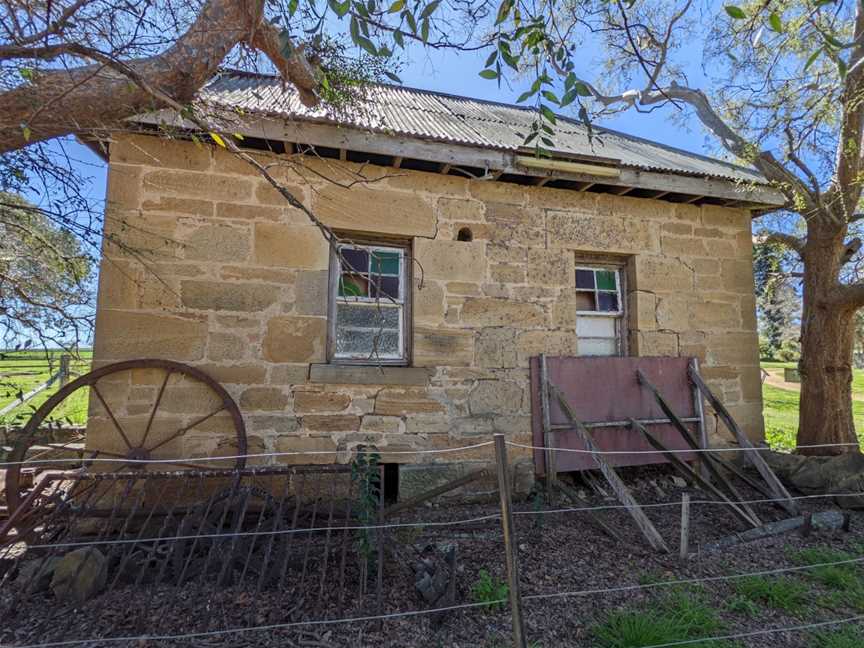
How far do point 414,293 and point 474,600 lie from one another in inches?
105

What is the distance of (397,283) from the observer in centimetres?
461

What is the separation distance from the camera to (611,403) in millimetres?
4844

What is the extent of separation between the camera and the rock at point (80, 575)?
264 centimetres

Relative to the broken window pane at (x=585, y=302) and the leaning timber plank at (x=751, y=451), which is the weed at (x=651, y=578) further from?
the broken window pane at (x=585, y=302)

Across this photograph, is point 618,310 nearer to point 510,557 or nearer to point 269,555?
point 510,557

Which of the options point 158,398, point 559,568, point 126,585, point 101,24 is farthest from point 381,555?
point 101,24

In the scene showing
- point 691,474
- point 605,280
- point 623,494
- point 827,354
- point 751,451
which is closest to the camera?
point 623,494

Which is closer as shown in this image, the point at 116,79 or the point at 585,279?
the point at 116,79

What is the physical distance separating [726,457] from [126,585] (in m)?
5.79

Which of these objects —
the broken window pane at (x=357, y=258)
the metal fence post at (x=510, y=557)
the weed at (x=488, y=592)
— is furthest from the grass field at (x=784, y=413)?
the metal fence post at (x=510, y=557)

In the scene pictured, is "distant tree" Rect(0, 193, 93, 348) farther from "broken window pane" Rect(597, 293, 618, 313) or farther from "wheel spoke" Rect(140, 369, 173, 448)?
"broken window pane" Rect(597, 293, 618, 313)

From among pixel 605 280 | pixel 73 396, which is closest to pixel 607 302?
pixel 605 280

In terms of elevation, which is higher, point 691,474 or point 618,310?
point 618,310

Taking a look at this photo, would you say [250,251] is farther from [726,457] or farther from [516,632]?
[726,457]
